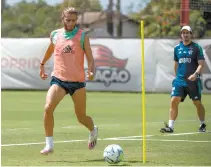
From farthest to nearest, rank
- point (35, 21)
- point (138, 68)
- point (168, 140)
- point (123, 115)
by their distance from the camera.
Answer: point (35, 21), point (138, 68), point (123, 115), point (168, 140)

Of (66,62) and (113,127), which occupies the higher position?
(66,62)

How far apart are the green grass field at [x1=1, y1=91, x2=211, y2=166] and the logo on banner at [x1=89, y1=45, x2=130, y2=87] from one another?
4.37 metres

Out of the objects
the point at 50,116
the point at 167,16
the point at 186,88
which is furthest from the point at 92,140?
the point at 167,16

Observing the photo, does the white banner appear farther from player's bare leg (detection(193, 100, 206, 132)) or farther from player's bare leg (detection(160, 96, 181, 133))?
player's bare leg (detection(160, 96, 181, 133))

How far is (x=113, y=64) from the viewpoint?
30.7 m

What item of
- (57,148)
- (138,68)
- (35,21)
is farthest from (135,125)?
(35,21)

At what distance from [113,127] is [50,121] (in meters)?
5.58

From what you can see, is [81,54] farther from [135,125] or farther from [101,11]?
[101,11]

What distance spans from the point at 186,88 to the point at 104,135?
2232mm

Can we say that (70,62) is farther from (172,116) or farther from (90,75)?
(172,116)

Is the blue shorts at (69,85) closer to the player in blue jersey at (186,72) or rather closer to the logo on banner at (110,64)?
the player in blue jersey at (186,72)

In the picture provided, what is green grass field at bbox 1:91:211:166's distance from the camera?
37.9 ft

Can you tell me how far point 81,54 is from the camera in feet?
38.8

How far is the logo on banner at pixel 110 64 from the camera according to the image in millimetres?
30625
